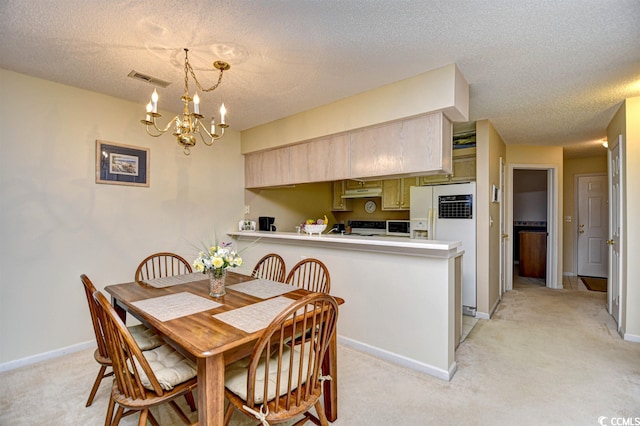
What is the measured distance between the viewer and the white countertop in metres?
2.31

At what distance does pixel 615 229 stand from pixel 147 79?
16.3 feet

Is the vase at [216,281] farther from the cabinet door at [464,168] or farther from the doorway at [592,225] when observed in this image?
the doorway at [592,225]

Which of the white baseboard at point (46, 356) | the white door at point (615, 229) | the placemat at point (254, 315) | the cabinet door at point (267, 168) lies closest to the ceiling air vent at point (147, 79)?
the cabinet door at point (267, 168)

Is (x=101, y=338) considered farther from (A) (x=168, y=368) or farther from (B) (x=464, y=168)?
(B) (x=464, y=168)

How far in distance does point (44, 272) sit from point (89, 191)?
78cm

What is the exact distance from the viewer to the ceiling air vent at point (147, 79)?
2.49 metres

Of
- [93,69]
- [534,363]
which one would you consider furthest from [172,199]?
[534,363]

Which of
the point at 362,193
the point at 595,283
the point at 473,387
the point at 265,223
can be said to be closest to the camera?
the point at 473,387

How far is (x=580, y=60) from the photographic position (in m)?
2.28

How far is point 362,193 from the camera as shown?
5.02 m

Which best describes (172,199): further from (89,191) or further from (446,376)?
(446,376)

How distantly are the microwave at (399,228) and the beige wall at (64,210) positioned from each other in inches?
116

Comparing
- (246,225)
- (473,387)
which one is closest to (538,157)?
(473,387)

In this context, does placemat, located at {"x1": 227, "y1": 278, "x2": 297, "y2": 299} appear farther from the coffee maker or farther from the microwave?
the microwave
